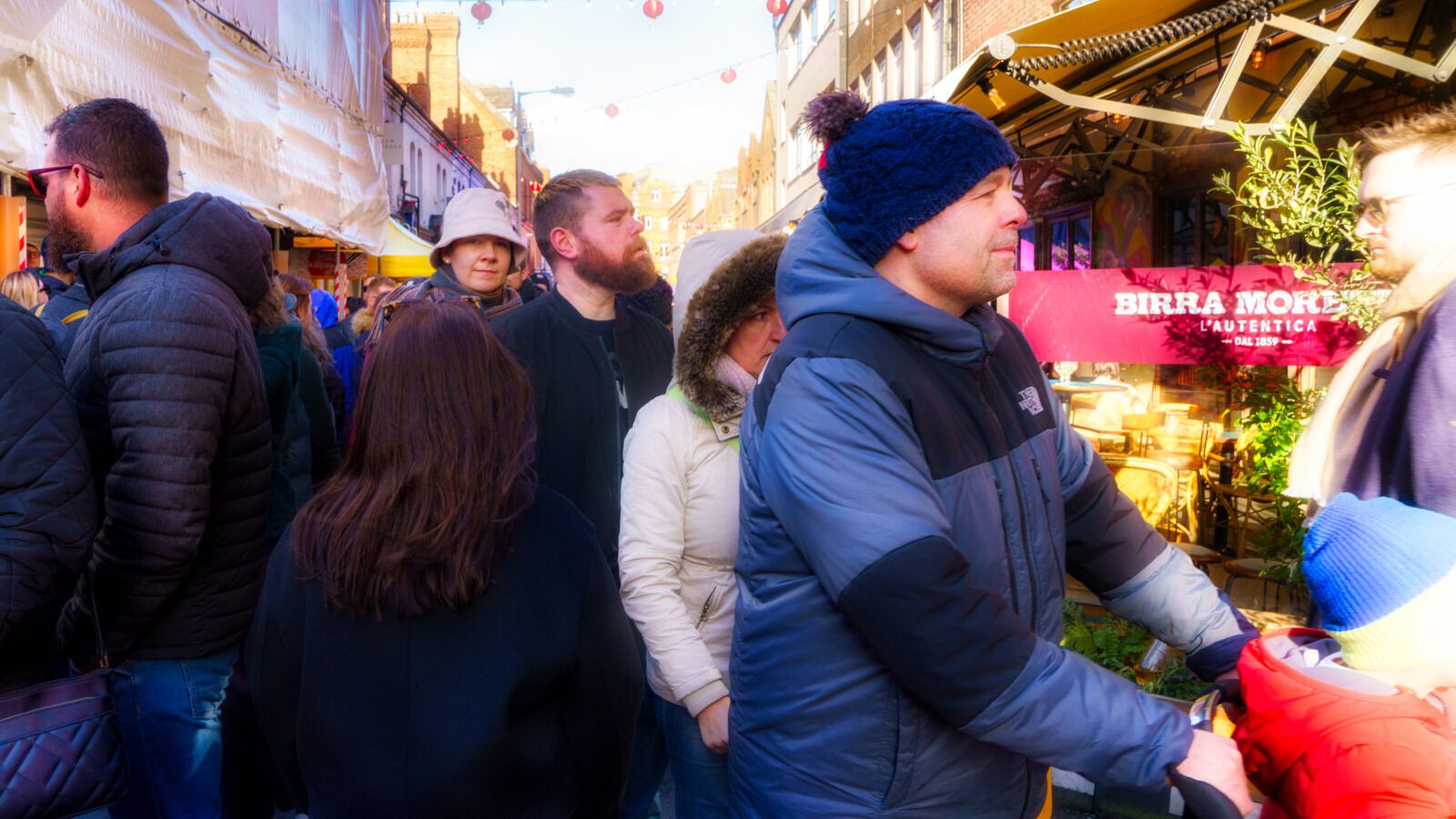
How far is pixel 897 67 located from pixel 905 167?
20635 millimetres

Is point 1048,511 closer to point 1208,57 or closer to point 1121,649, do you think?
point 1121,649

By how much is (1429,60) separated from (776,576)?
231 inches

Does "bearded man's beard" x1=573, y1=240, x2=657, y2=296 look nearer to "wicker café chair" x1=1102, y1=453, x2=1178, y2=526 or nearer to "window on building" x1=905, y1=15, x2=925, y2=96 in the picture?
"wicker café chair" x1=1102, y1=453, x2=1178, y2=526

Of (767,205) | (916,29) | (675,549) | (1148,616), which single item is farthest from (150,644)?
(767,205)

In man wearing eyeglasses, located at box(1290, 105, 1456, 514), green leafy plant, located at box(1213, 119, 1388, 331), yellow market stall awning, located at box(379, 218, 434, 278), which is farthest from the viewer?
yellow market stall awning, located at box(379, 218, 434, 278)

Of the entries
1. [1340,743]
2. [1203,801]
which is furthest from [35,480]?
[1340,743]

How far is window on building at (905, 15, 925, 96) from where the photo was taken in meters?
18.6

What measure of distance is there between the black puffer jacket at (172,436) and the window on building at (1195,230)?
24.3ft

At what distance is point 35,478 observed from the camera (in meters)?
1.89

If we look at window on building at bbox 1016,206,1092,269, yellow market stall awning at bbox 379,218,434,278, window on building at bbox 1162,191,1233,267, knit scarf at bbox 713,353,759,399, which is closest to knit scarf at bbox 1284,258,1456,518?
knit scarf at bbox 713,353,759,399

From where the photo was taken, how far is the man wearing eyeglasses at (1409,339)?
77.4 inches

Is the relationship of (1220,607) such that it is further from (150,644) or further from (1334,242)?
(1334,242)

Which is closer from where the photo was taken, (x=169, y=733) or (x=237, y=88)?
(x=169, y=733)

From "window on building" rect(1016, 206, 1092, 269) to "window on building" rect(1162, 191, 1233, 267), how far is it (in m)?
1.78
